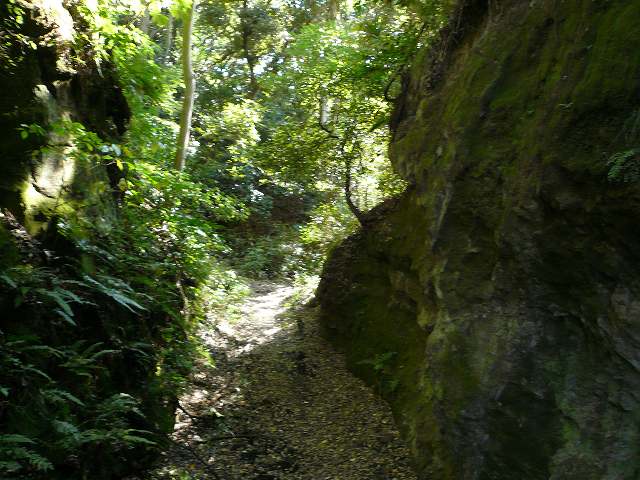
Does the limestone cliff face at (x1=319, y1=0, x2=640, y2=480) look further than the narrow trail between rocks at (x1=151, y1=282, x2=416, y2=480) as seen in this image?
No

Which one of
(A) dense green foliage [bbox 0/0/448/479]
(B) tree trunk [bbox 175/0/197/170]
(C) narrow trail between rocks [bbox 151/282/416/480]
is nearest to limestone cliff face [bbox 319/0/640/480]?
(C) narrow trail between rocks [bbox 151/282/416/480]

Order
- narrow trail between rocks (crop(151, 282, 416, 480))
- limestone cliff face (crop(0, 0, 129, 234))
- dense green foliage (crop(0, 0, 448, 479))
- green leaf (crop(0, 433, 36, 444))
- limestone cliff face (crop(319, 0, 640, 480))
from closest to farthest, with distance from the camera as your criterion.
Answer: green leaf (crop(0, 433, 36, 444)) → limestone cliff face (crop(319, 0, 640, 480)) → dense green foliage (crop(0, 0, 448, 479)) → limestone cliff face (crop(0, 0, 129, 234)) → narrow trail between rocks (crop(151, 282, 416, 480))

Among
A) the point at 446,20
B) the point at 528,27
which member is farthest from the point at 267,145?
the point at 528,27

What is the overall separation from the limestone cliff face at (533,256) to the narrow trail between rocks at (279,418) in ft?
1.84

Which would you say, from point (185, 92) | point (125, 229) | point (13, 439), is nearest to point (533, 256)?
point (13, 439)

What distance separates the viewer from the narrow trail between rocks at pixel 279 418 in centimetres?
530

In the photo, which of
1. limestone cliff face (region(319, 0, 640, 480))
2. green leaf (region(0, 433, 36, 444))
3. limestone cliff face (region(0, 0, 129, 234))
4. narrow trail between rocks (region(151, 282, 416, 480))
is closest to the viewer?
green leaf (region(0, 433, 36, 444))

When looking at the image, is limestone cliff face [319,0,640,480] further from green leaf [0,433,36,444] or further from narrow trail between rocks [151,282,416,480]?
green leaf [0,433,36,444]

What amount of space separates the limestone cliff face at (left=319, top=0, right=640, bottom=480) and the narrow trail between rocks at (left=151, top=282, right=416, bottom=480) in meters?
0.56

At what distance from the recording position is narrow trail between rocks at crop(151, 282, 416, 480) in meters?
5.30

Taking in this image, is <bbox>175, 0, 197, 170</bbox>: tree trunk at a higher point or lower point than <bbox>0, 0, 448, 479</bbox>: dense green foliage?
higher

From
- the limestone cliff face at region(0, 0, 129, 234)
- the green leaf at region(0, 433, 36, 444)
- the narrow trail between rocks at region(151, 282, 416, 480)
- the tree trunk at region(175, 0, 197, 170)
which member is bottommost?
the green leaf at region(0, 433, 36, 444)

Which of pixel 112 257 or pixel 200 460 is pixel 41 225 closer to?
pixel 112 257

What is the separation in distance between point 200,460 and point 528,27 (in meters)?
5.39
